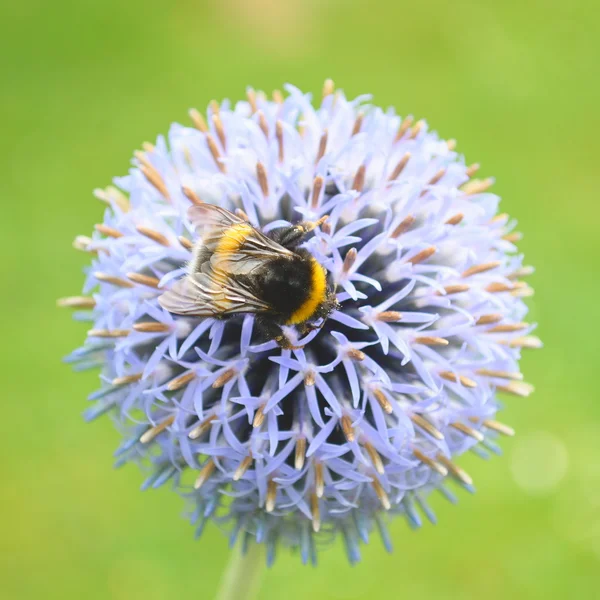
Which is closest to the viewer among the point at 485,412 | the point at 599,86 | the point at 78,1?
the point at 485,412

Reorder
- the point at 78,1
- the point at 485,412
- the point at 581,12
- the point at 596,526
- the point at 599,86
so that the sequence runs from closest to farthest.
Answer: the point at 485,412 → the point at 596,526 → the point at 78,1 → the point at 599,86 → the point at 581,12

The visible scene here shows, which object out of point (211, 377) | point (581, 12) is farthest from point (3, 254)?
point (581, 12)

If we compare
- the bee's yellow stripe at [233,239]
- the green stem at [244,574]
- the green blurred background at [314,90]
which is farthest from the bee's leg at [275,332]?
the green blurred background at [314,90]

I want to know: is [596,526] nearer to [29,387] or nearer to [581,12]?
[29,387]

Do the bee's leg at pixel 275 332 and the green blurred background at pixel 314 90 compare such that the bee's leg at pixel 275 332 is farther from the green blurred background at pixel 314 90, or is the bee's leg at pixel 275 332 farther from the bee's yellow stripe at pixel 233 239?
the green blurred background at pixel 314 90

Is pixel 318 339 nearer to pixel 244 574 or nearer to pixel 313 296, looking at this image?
pixel 313 296

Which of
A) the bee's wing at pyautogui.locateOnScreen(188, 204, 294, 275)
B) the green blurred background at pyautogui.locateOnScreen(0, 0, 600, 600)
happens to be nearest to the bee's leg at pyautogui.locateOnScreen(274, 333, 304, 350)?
the bee's wing at pyautogui.locateOnScreen(188, 204, 294, 275)

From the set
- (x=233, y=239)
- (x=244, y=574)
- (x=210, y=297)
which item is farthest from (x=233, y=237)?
(x=244, y=574)
